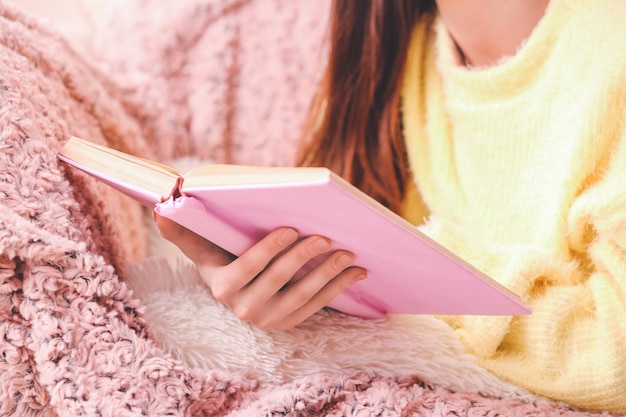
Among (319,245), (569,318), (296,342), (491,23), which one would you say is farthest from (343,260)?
(491,23)

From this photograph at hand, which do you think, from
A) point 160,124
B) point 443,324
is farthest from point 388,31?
point 443,324

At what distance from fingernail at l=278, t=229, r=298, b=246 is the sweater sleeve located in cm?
27

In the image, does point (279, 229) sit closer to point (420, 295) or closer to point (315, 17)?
point (420, 295)

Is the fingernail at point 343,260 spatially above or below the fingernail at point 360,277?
Result: below

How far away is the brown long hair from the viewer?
104 centimetres

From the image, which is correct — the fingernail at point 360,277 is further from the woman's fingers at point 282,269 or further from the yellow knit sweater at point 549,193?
the yellow knit sweater at point 549,193

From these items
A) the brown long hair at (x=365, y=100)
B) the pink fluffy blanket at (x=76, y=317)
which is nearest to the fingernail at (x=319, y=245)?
the pink fluffy blanket at (x=76, y=317)

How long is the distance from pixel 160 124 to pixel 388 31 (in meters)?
0.39

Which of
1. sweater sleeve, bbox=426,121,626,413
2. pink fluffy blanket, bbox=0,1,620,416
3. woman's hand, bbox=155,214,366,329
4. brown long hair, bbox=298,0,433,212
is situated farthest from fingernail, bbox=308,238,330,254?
brown long hair, bbox=298,0,433,212

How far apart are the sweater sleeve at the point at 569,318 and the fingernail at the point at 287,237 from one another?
27 centimetres

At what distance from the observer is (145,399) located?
56 centimetres

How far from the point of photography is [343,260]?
0.58m

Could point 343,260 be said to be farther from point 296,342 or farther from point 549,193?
point 549,193

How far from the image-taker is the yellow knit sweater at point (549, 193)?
704 mm
